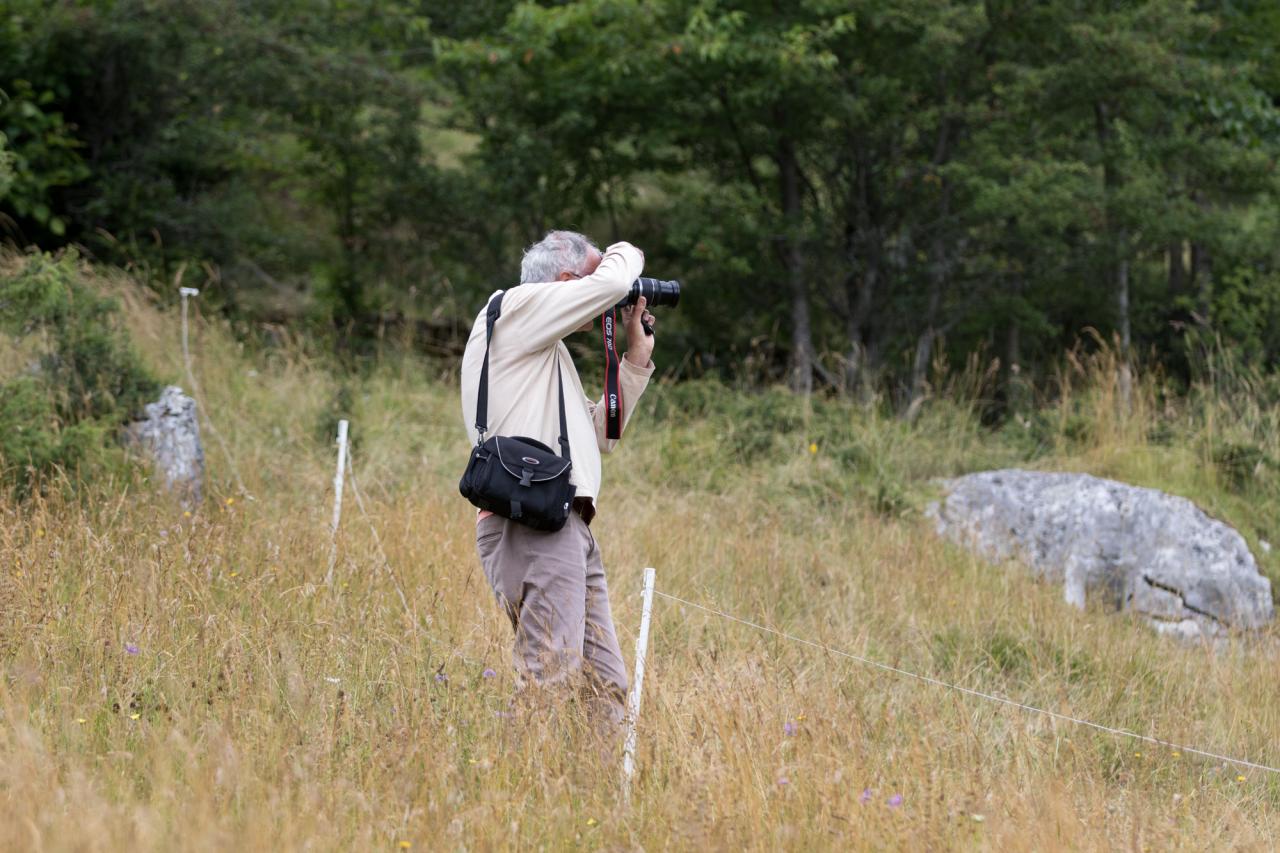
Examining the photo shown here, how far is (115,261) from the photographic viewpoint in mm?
10922

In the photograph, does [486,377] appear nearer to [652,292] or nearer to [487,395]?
[487,395]

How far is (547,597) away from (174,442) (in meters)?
3.83

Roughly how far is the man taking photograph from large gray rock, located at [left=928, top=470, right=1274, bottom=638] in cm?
397

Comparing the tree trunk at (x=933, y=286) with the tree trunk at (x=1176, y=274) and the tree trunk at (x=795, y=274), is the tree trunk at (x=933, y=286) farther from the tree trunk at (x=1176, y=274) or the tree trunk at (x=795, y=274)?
the tree trunk at (x=1176, y=274)

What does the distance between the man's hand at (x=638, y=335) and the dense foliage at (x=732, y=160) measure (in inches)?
232

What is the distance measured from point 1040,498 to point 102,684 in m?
5.79

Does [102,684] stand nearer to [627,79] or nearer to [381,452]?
[381,452]

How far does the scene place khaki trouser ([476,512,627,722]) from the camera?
3.86 metres

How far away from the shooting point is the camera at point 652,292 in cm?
416

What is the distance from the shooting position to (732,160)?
11.9 m

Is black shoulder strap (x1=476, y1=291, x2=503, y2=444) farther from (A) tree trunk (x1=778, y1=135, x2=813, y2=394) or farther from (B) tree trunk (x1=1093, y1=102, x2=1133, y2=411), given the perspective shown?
(B) tree trunk (x1=1093, y1=102, x2=1133, y2=411)

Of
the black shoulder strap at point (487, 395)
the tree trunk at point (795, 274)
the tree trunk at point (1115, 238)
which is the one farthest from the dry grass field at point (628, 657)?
the tree trunk at point (795, 274)

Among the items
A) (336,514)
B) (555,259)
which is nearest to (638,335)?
(555,259)

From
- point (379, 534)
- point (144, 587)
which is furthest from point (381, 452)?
point (144, 587)
